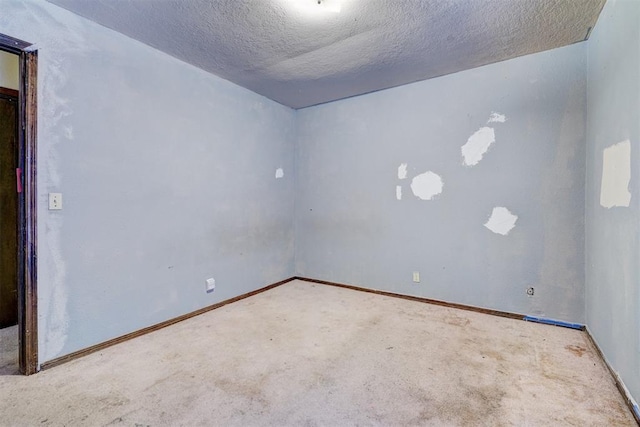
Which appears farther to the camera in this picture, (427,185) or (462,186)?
(427,185)

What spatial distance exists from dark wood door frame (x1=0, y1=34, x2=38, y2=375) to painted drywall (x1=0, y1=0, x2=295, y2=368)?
0.16 ft

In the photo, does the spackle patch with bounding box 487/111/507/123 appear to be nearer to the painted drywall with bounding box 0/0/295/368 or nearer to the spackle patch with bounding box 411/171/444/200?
the spackle patch with bounding box 411/171/444/200

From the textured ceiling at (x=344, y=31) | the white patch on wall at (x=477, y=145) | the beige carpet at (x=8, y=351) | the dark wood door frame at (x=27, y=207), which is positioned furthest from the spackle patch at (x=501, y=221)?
the beige carpet at (x=8, y=351)

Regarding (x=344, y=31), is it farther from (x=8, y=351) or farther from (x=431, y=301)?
(x=8, y=351)

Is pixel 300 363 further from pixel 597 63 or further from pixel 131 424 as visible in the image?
pixel 597 63

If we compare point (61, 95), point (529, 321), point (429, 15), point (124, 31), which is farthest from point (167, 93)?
point (529, 321)

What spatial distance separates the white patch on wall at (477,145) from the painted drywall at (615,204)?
75 centimetres

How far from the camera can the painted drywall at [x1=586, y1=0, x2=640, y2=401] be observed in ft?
5.40

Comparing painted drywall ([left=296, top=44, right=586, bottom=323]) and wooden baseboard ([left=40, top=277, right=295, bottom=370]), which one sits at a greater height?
painted drywall ([left=296, top=44, right=586, bottom=323])

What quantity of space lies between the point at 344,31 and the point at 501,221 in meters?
2.29

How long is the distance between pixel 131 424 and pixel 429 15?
3.12m

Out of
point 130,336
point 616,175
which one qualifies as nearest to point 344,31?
point 616,175

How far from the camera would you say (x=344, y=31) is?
7.80 feet

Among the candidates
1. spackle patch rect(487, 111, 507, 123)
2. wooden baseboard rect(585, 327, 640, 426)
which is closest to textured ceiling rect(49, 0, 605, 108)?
spackle patch rect(487, 111, 507, 123)
